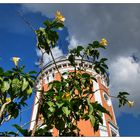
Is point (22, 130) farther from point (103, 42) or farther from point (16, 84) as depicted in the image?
point (103, 42)

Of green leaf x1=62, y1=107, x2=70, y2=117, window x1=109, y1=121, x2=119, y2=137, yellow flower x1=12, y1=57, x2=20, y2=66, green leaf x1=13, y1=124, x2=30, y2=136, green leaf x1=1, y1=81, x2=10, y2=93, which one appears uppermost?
window x1=109, y1=121, x2=119, y2=137

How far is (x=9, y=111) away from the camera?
3.51m

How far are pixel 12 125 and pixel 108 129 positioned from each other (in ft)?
58.5

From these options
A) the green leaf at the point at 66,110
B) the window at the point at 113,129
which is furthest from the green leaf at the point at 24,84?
the window at the point at 113,129

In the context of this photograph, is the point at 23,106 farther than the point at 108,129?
No

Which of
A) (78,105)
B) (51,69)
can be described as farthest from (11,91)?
(51,69)

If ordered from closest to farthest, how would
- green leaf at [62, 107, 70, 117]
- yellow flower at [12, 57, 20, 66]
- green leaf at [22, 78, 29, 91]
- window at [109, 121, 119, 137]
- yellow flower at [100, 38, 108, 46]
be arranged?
green leaf at [62, 107, 70, 117] → green leaf at [22, 78, 29, 91] → yellow flower at [12, 57, 20, 66] → yellow flower at [100, 38, 108, 46] → window at [109, 121, 119, 137]

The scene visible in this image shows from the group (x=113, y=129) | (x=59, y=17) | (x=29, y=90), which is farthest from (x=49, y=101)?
(x=113, y=129)

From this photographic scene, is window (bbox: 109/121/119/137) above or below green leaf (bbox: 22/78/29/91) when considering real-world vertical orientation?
above

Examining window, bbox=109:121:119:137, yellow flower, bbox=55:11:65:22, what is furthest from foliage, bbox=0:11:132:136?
window, bbox=109:121:119:137

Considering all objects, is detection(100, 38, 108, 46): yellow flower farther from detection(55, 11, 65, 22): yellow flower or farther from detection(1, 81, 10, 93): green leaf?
detection(1, 81, 10, 93): green leaf

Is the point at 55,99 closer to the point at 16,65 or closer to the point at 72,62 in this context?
the point at 16,65

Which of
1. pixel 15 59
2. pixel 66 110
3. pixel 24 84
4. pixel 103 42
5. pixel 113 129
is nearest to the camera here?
pixel 66 110

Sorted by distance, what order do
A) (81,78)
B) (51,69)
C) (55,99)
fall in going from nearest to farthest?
(55,99), (81,78), (51,69)
